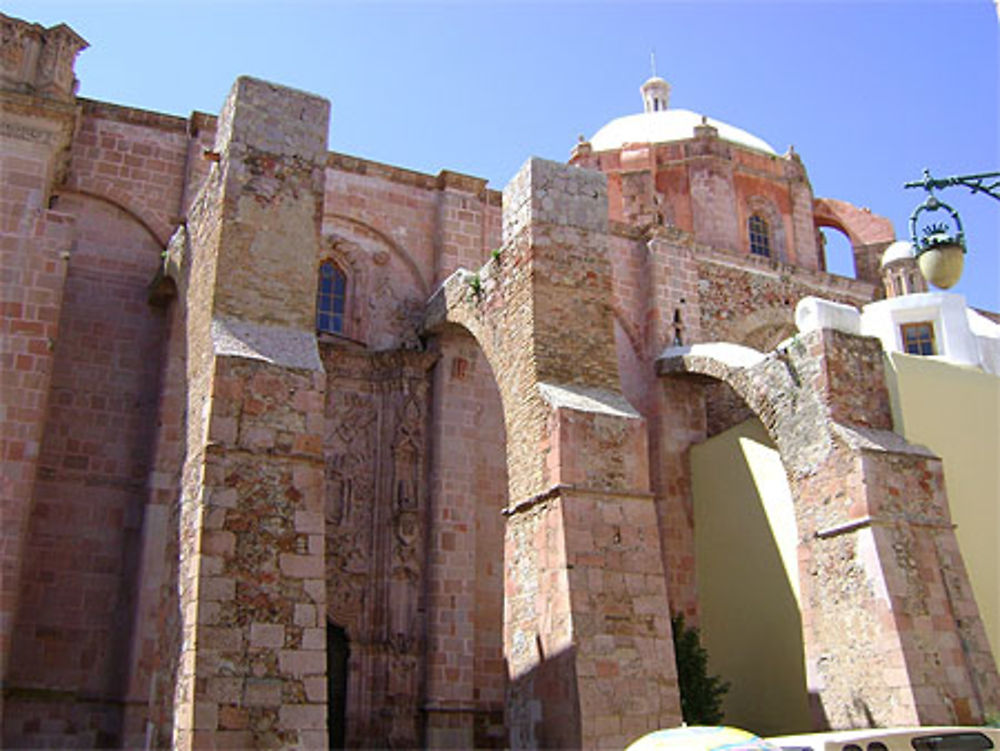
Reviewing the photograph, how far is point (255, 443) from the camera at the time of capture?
8492 millimetres

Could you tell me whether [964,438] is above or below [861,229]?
below

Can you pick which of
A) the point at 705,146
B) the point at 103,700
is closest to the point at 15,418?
the point at 103,700

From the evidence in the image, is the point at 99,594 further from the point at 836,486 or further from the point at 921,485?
the point at 921,485

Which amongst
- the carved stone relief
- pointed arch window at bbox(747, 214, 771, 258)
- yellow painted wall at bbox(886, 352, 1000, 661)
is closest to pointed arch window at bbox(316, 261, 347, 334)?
the carved stone relief

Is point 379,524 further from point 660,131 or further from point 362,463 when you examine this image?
point 660,131

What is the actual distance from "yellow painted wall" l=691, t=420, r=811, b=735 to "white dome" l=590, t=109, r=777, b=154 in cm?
935

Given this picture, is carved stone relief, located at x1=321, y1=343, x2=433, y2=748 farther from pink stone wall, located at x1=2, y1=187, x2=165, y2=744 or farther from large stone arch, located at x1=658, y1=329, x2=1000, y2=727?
Result: large stone arch, located at x1=658, y1=329, x2=1000, y2=727

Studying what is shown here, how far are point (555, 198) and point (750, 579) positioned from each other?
18.0 feet

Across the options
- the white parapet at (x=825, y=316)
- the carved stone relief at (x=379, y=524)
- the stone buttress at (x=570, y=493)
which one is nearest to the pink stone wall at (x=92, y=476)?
the carved stone relief at (x=379, y=524)

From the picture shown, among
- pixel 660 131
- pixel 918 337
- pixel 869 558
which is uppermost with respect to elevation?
pixel 660 131

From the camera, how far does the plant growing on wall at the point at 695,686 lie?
11.4 m

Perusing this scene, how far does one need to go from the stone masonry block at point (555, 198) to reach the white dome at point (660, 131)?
32.4ft

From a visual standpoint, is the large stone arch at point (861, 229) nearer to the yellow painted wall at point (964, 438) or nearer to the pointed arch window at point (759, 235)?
the pointed arch window at point (759, 235)

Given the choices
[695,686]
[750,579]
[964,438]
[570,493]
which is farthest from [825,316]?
[695,686]
